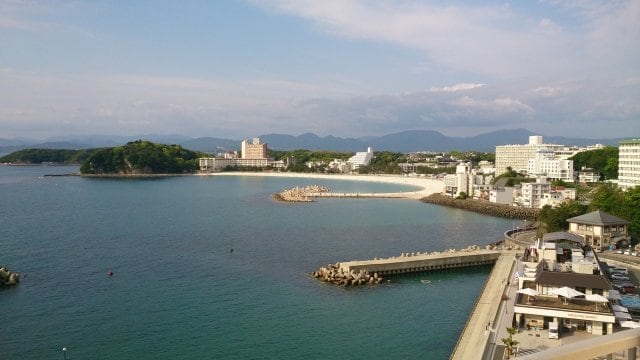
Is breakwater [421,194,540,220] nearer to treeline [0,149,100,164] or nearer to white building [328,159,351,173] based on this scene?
white building [328,159,351,173]

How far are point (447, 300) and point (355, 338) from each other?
17.7 ft

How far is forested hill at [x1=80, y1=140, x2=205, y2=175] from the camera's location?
3925 inches

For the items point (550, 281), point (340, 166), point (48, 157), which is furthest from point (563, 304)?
point (48, 157)

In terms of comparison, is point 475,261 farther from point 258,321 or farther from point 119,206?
point 119,206

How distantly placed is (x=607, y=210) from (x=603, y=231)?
16.7 ft

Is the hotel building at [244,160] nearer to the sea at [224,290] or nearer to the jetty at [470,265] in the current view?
the sea at [224,290]

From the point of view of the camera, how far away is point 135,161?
3984 inches

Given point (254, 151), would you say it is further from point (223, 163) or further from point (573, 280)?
point (573, 280)

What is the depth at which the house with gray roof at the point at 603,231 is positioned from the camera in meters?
25.7

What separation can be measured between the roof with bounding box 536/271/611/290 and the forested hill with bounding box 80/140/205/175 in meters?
95.1

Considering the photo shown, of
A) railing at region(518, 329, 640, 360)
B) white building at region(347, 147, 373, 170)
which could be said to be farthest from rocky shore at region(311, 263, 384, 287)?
white building at region(347, 147, 373, 170)

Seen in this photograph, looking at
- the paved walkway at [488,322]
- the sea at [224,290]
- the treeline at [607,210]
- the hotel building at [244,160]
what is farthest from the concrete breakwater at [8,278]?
the hotel building at [244,160]

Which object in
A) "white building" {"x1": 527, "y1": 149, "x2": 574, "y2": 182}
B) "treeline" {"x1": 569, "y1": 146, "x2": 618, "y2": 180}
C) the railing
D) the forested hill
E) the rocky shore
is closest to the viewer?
the railing

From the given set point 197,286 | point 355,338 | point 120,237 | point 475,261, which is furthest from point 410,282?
point 120,237
